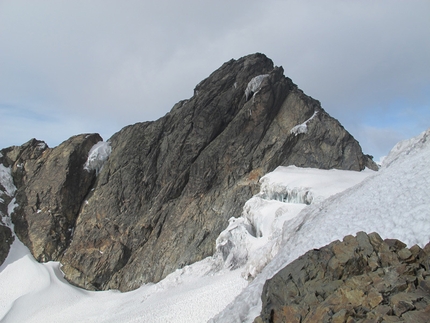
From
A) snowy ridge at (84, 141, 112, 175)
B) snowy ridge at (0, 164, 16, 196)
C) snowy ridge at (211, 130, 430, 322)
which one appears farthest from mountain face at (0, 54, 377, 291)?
snowy ridge at (211, 130, 430, 322)

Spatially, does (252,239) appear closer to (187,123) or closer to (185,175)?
(185,175)

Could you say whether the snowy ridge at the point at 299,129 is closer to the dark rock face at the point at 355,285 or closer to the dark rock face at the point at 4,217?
the dark rock face at the point at 355,285

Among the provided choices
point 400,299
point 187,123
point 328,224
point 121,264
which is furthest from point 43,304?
point 400,299

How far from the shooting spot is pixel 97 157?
1511 inches

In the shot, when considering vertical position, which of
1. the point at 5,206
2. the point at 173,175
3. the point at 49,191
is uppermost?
the point at 5,206

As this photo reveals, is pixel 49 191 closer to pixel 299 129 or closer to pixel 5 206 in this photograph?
pixel 5 206

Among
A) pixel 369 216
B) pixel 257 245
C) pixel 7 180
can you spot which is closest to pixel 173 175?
pixel 257 245

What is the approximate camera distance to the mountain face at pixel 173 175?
101ft

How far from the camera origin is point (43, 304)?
28109mm

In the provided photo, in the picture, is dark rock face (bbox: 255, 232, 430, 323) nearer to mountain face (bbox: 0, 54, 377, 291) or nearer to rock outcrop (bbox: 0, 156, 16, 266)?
mountain face (bbox: 0, 54, 377, 291)

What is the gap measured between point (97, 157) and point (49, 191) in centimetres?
586

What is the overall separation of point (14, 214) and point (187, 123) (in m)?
20.1

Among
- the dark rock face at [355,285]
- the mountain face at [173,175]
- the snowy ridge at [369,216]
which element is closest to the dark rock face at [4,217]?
the mountain face at [173,175]

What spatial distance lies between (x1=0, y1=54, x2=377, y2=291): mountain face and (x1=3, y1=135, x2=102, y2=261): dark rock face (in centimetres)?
11
